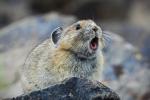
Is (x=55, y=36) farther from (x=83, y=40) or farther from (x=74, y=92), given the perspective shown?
(x=74, y=92)

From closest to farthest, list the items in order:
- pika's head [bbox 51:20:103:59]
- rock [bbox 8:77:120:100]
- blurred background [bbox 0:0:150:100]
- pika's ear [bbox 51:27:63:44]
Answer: rock [bbox 8:77:120:100] → pika's head [bbox 51:20:103:59] → pika's ear [bbox 51:27:63:44] → blurred background [bbox 0:0:150:100]

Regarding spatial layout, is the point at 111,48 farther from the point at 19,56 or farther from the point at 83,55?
the point at 83,55

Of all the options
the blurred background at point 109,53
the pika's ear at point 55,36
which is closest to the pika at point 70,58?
the pika's ear at point 55,36

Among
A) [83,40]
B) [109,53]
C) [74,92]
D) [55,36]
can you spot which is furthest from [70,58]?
[109,53]

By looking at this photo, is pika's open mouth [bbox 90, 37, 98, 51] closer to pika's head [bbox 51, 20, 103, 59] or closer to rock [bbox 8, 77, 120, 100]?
pika's head [bbox 51, 20, 103, 59]

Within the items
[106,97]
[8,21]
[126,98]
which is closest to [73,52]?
[106,97]

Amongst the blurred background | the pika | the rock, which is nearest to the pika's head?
the pika

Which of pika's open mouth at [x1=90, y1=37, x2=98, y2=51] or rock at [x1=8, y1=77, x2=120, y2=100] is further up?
pika's open mouth at [x1=90, y1=37, x2=98, y2=51]

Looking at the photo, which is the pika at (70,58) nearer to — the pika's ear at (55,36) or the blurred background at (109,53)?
the pika's ear at (55,36)
